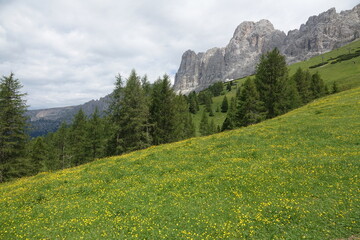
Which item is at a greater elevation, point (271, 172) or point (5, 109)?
point (5, 109)

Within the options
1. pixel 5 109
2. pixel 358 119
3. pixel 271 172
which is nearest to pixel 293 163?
pixel 271 172

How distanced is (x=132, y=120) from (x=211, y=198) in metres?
32.4

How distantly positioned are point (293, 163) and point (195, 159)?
8166mm

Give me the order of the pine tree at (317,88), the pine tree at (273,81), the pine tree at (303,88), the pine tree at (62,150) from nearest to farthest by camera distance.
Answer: the pine tree at (273,81), the pine tree at (62,150), the pine tree at (303,88), the pine tree at (317,88)

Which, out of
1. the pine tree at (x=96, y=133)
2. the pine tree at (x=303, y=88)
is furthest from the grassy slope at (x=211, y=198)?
the pine tree at (x=303, y=88)

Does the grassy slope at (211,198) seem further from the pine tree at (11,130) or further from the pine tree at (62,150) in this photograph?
the pine tree at (62,150)

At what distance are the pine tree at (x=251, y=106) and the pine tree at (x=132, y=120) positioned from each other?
26751 mm

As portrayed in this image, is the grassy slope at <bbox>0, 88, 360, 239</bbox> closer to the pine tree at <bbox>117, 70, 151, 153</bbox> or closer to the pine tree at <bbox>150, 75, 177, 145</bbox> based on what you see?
the pine tree at <bbox>117, 70, 151, 153</bbox>

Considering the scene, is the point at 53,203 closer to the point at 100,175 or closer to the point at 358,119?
the point at 100,175

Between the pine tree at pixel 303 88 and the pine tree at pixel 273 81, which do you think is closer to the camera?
the pine tree at pixel 273 81

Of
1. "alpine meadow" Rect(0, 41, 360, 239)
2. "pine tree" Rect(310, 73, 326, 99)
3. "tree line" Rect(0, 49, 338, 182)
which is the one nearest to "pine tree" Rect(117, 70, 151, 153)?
"tree line" Rect(0, 49, 338, 182)

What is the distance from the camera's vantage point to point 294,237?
26.5 ft

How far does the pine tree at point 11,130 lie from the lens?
31277 millimetres

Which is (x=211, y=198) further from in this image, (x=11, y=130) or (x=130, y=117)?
(x=11, y=130)
